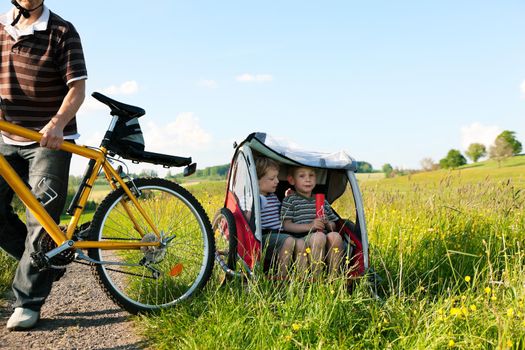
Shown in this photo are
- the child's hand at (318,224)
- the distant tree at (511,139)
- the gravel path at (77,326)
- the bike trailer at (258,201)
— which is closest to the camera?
the gravel path at (77,326)

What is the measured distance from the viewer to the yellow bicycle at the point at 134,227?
12.7ft

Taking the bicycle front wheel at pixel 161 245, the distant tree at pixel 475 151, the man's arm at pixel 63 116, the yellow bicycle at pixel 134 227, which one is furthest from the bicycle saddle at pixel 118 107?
the distant tree at pixel 475 151

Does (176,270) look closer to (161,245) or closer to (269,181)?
(161,245)

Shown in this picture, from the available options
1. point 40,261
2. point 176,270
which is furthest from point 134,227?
point 40,261

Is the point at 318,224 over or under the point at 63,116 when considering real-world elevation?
under

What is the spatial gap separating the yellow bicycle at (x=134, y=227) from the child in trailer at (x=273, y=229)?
497mm

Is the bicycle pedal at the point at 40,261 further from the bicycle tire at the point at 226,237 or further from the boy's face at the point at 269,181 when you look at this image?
the boy's face at the point at 269,181

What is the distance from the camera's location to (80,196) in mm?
3990

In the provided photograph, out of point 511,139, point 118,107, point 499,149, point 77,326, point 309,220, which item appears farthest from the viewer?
point 511,139

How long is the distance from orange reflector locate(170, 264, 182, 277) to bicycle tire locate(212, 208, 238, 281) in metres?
0.31

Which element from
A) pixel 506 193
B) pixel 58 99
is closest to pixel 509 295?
pixel 506 193

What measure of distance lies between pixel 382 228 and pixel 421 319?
9.54 ft

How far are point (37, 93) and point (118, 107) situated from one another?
59 cm

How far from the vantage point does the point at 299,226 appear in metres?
4.58
